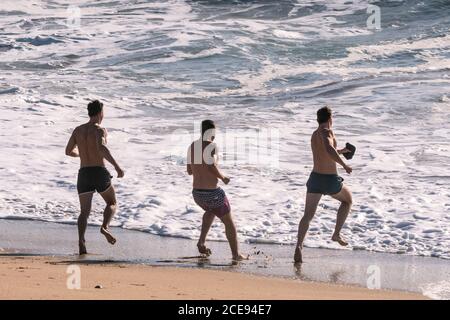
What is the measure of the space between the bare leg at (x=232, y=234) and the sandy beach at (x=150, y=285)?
26.1 inches

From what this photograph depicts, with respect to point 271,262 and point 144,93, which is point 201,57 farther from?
point 271,262

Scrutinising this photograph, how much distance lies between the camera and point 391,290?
7.25 meters

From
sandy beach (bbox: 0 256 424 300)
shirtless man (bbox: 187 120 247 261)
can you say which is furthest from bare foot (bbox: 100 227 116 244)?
shirtless man (bbox: 187 120 247 261)

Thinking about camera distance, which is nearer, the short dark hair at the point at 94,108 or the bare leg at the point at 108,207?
the short dark hair at the point at 94,108

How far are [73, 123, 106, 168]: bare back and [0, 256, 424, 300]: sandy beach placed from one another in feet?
3.46

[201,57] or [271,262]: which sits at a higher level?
[201,57]

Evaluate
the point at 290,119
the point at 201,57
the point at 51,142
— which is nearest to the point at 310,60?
the point at 201,57

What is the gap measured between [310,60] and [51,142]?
1214 centimetres

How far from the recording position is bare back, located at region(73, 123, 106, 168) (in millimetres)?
8898

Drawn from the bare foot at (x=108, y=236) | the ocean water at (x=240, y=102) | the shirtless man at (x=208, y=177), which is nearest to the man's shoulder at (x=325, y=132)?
the shirtless man at (x=208, y=177)

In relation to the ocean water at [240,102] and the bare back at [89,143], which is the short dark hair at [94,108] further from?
the ocean water at [240,102]

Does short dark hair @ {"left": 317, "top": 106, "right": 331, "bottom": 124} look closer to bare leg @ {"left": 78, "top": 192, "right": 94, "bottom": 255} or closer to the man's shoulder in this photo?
the man's shoulder

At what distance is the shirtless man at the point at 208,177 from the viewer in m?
8.52
